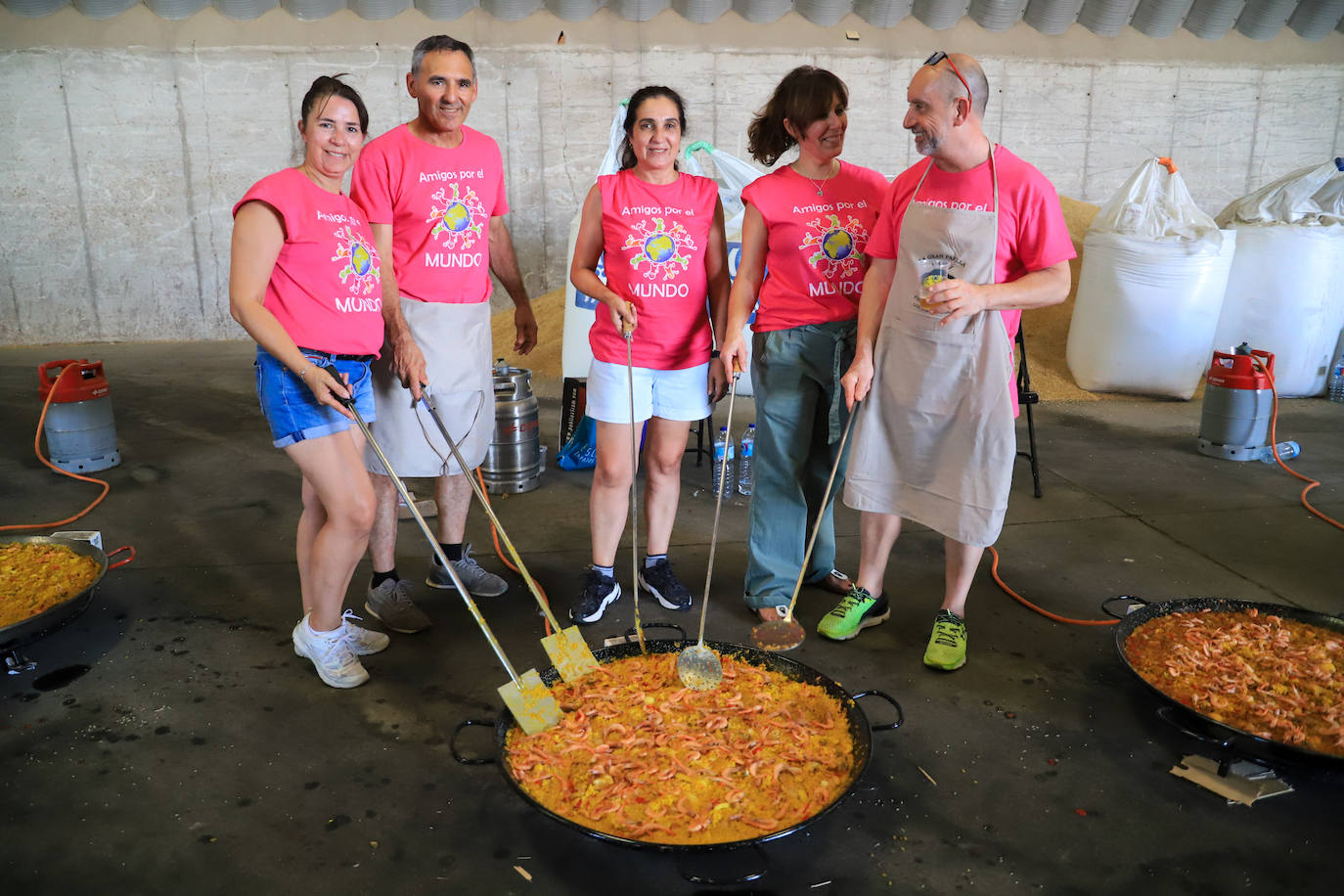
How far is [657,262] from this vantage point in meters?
2.80

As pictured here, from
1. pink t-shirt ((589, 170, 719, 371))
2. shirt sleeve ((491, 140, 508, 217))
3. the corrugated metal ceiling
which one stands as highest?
the corrugated metal ceiling

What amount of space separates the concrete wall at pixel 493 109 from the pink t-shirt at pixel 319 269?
20.4 ft

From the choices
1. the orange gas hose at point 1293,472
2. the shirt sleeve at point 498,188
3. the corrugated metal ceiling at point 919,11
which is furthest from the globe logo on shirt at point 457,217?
the corrugated metal ceiling at point 919,11

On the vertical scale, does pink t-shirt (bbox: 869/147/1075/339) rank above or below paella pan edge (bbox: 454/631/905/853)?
above

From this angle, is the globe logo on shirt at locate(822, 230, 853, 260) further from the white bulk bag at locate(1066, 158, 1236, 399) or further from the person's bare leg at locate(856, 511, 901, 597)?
the white bulk bag at locate(1066, 158, 1236, 399)

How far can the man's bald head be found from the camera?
2301 millimetres

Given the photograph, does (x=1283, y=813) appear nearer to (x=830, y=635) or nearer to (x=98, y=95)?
(x=830, y=635)

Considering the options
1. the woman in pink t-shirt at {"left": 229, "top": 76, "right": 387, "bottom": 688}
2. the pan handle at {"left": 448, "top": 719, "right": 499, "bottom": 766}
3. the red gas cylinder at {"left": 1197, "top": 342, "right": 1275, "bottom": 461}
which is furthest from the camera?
the red gas cylinder at {"left": 1197, "top": 342, "right": 1275, "bottom": 461}

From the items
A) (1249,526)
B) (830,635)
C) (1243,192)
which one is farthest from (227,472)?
(1243,192)

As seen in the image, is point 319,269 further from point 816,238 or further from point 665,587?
point 665,587

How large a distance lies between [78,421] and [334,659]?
297 centimetres

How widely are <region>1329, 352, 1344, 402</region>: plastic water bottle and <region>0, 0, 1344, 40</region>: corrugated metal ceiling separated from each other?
3.86 m

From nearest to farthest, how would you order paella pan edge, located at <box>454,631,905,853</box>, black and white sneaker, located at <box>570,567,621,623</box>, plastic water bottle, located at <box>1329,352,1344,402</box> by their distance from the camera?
paella pan edge, located at <box>454,631,905,853</box> → black and white sneaker, located at <box>570,567,621,623</box> → plastic water bottle, located at <box>1329,352,1344,402</box>

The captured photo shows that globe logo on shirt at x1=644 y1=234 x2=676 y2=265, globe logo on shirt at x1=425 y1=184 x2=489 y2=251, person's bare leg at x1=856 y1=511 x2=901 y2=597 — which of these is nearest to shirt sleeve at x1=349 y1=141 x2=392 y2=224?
globe logo on shirt at x1=425 y1=184 x2=489 y2=251
